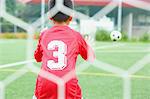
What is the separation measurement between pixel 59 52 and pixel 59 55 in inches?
0.4

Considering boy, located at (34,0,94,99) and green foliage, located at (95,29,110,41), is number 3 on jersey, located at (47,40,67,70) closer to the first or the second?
boy, located at (34,0,94,99)

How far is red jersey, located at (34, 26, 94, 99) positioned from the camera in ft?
4.98

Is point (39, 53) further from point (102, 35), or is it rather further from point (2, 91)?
point (102, 35)

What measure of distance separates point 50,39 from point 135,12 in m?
9.90

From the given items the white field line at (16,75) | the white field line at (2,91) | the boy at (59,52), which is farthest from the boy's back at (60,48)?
the white field line at (16,75)

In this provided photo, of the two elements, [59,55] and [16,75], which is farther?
[16,75]

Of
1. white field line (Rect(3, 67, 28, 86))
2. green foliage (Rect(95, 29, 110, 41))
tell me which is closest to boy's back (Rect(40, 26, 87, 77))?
white field line (Rect(3, 67, 28, 86))

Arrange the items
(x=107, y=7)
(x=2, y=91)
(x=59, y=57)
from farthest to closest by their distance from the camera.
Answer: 1. (x=107, y=7)
2. (x=2, y=91)
3. (x=59, y=57)

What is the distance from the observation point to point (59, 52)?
1.52 meters

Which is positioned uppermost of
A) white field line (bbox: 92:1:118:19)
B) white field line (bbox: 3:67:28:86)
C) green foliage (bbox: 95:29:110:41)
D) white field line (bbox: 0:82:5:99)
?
white field line (bbox: 92:1:118:19)

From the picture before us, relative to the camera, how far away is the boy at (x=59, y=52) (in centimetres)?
152

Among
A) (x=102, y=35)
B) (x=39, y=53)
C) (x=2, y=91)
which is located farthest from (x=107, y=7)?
(x=39, y=53)

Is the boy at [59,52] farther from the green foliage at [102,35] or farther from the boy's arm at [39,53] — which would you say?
the green foliage at [102,35]

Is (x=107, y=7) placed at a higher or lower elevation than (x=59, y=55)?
higher
